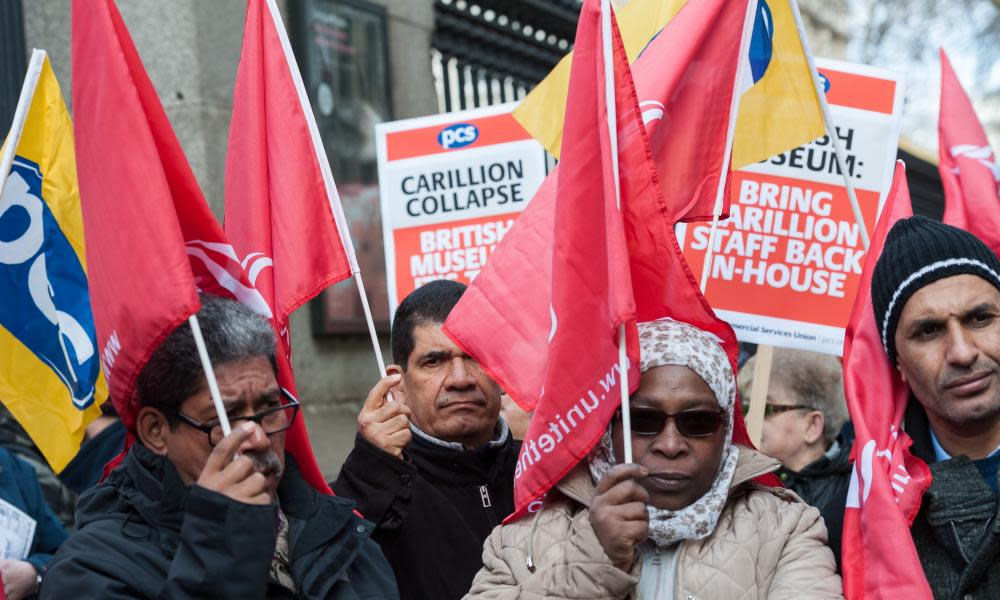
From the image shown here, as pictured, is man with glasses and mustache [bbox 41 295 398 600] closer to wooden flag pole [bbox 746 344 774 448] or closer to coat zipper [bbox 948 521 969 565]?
coat zipper [bbox 948 521 969 565]

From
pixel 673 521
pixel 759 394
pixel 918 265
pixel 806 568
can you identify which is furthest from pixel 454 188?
pixel 806 568

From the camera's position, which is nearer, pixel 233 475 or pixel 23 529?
pixel 233 475

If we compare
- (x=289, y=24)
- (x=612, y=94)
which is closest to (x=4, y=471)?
(x=612, y=94)

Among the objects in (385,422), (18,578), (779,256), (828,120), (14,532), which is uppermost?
(828,120)

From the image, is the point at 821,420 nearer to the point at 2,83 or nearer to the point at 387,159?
the point at 387,159

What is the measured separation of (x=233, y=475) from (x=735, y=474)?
112 centimetres

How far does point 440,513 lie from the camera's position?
3.83 meters

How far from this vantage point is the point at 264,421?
2836 millimetres

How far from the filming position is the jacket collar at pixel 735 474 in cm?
296

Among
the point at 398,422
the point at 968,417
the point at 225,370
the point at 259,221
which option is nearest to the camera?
the point at 225,370

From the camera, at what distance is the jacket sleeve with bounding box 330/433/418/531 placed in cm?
364

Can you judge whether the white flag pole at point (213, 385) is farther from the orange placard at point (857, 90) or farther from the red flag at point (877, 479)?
the orange placard at point (857, 90)

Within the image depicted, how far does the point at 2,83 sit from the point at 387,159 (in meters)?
2.09

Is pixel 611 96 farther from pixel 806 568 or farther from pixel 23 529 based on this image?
pixel 23 529
